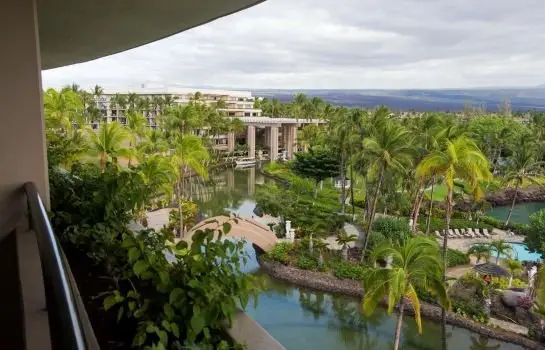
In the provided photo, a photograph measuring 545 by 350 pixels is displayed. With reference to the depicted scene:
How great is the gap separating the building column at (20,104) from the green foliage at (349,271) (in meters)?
10.6

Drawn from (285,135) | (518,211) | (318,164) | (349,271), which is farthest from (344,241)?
(285,135)

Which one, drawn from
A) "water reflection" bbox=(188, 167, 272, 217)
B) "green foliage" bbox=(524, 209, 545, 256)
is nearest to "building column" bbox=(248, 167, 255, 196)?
"water reflection" bbox=(188, 167, 272, 217)

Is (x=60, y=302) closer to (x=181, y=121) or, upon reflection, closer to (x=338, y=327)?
(x=338, y=327)

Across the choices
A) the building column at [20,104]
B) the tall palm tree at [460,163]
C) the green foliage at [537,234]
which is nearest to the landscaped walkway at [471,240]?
the green foliage at [537,234]

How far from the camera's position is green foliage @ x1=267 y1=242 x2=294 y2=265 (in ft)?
40.9

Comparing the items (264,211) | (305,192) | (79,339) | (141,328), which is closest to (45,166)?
(141,328)

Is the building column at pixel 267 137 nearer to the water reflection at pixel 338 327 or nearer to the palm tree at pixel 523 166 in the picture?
the palm tree at pixel 523 166

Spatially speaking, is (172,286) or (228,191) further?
(228,191)

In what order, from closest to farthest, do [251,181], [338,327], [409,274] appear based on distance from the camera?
[409,274] → [338,327] → [251,181]

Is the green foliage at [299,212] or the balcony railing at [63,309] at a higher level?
the balcony railing at [63,309]

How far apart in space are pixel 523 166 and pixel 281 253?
42.1ft

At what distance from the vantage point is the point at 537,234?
12.9 metres

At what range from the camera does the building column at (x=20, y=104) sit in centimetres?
179

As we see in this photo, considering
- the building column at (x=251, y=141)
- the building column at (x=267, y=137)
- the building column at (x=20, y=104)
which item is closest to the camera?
the building column at (x=20, y=104)
